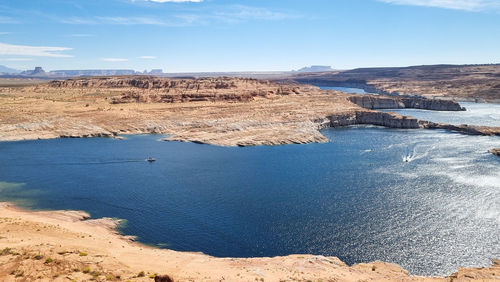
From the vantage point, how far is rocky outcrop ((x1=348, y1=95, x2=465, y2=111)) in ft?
600

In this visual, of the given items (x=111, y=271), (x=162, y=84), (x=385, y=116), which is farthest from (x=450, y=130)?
(x=162, y=84)

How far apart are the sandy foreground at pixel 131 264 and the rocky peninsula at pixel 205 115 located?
66199mm

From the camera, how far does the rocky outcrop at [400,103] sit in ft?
600

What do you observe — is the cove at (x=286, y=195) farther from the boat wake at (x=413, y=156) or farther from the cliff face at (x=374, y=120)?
the cliff face at (x=374, y=120)

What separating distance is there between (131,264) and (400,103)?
603ft

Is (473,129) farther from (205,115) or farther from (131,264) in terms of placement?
(131,264)

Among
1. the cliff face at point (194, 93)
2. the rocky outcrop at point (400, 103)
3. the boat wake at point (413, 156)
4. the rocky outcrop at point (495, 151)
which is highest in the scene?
the cliff face at point (194, 93)

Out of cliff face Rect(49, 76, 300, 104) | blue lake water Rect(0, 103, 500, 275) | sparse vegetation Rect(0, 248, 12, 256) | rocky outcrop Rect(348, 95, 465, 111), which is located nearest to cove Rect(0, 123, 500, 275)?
blue lake water Rect(0, 103, 500, 275)

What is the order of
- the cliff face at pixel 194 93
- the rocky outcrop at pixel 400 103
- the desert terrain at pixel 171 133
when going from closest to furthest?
the desert terrain at pixel 171 133 < the cliff face at pixel 194 93 < the rocky outcrop at pixel 400 103

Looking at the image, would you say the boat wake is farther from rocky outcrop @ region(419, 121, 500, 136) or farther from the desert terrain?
rocky outcrop @ region(419, 121, 500, 136)

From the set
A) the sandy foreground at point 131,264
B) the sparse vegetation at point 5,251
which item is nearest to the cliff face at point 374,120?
the sandy foreground at point 131,264

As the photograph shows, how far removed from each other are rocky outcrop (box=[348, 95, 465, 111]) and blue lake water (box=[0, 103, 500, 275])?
8393cm

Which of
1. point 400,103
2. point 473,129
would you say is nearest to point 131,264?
point 473,129

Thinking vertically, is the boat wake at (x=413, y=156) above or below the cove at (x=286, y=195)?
above
